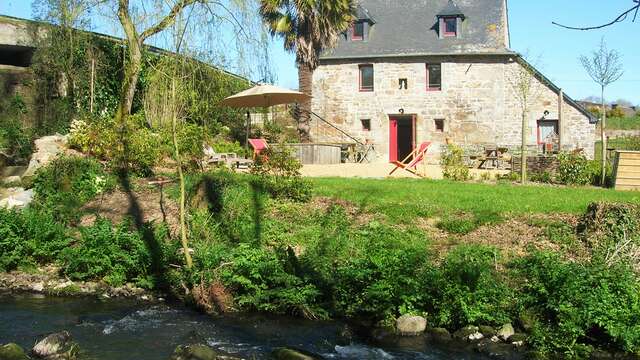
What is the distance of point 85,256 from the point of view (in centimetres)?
1071

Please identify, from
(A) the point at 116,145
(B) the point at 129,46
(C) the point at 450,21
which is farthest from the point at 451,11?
(A) the point at 116,145

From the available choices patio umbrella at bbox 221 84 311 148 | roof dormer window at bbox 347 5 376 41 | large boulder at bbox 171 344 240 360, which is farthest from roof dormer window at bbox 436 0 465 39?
large boulder at bbox 171 344 240 360

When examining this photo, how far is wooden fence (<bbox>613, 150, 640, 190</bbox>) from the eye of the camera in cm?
1544

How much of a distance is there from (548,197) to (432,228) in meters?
2.95

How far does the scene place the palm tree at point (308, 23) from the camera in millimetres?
25578

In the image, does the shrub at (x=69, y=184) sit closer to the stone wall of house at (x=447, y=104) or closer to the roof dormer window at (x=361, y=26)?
the stone wall of house at (x=447, y=104)

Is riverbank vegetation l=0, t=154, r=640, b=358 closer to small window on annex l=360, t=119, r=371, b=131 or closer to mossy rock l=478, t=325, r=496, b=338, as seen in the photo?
mossy rock l=478, t=325, r=496, b=338

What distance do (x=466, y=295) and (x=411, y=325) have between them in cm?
81

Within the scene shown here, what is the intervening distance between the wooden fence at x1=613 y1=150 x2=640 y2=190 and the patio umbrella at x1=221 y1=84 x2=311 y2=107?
8352mm

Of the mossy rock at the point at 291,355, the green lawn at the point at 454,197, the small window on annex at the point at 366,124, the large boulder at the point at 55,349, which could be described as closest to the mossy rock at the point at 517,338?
the mossy rock at the point at 291,355

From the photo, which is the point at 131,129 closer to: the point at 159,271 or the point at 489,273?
the point at 159,271

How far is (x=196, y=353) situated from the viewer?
7.20 metres

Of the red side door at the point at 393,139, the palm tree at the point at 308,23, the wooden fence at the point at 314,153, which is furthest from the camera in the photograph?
the red side door at the point at 393,139

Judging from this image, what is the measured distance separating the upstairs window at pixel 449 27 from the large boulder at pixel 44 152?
18.7 meters
